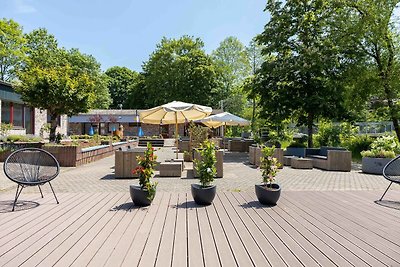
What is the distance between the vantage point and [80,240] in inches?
119

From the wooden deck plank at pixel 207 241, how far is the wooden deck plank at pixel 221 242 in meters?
0.03

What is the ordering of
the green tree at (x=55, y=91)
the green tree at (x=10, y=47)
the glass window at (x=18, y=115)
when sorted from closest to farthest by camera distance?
the green tree at (x=55, y=91), the glass window at (x=18, y=115), the green tree at (x=10, y=47)

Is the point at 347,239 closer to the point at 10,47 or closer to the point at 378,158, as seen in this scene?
the point at 378,158

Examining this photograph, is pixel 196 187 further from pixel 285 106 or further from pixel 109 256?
pixel 285 106

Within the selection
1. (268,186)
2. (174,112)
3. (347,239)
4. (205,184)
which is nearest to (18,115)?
(174,112)

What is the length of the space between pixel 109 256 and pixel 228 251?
1060mm

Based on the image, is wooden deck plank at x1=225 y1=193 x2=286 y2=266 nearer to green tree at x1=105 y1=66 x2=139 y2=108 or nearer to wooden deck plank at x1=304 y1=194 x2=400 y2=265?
wooden deck plank at x1=304 y1=194 x2=400 y2=265

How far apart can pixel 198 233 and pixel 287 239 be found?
0.93 meters

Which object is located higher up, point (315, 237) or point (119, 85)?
point (119, 85)

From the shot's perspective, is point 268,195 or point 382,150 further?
point 382,150

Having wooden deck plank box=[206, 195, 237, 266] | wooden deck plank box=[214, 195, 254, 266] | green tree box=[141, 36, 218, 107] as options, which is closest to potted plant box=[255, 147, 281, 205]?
wooden deck plank box=[214, 195, 254, 266]

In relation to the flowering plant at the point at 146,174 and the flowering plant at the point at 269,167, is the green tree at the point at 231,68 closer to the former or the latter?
the flowering plant at the point at 269,167

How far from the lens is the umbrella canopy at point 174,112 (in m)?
8.80

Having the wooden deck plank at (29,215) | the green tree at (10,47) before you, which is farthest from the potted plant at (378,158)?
the green tree at (10,47)
